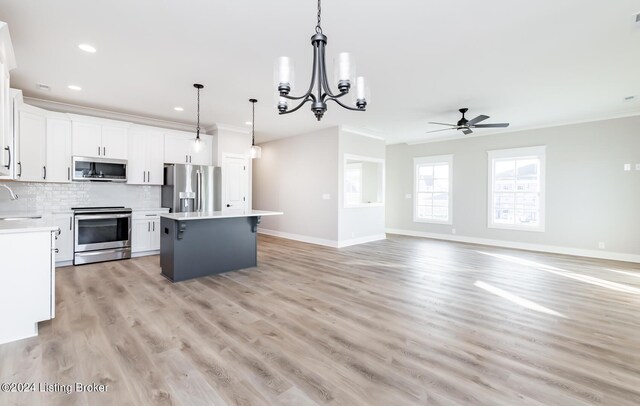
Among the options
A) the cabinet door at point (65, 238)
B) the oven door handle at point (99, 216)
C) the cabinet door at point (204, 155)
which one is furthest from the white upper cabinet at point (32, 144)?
the cabinet door at point (204, 155)

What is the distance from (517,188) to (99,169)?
884 centimetres

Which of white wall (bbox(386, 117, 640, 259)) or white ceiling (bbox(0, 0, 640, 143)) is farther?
white wall (bbox(386, 117, 640, 259))

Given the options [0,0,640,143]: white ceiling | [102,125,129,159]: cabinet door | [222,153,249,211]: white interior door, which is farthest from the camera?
[222,153,249,211]: white interior door

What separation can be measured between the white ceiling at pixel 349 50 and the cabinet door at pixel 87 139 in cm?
43

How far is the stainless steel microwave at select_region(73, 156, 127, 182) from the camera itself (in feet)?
16.4

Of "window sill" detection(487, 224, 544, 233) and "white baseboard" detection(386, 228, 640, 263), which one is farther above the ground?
"window sill" detection(487, 224, 544, 233)

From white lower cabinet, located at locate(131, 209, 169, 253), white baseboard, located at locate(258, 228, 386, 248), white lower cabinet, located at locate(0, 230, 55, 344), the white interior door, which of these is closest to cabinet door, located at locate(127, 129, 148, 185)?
white lower cabinet, located at locate(131, 209, 169, 253)

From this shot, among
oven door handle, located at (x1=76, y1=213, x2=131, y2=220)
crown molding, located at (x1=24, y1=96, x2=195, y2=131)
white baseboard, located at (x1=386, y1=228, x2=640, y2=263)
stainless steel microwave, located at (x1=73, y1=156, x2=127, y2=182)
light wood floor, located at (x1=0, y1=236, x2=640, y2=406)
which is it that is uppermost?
crown molding, located at (x1=24, y1=96, x2=195, y2=131)

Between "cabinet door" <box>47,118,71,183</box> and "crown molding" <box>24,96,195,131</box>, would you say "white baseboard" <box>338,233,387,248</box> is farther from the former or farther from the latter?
"cabinet door" <box>47,118,71,183</box>

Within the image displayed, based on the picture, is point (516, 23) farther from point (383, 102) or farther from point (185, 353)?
point (185, 353)

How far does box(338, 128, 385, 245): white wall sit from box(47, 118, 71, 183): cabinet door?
502 centimetres

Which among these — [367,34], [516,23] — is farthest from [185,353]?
[516,23]

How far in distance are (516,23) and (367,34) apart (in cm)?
135

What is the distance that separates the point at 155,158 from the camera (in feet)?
19.2
